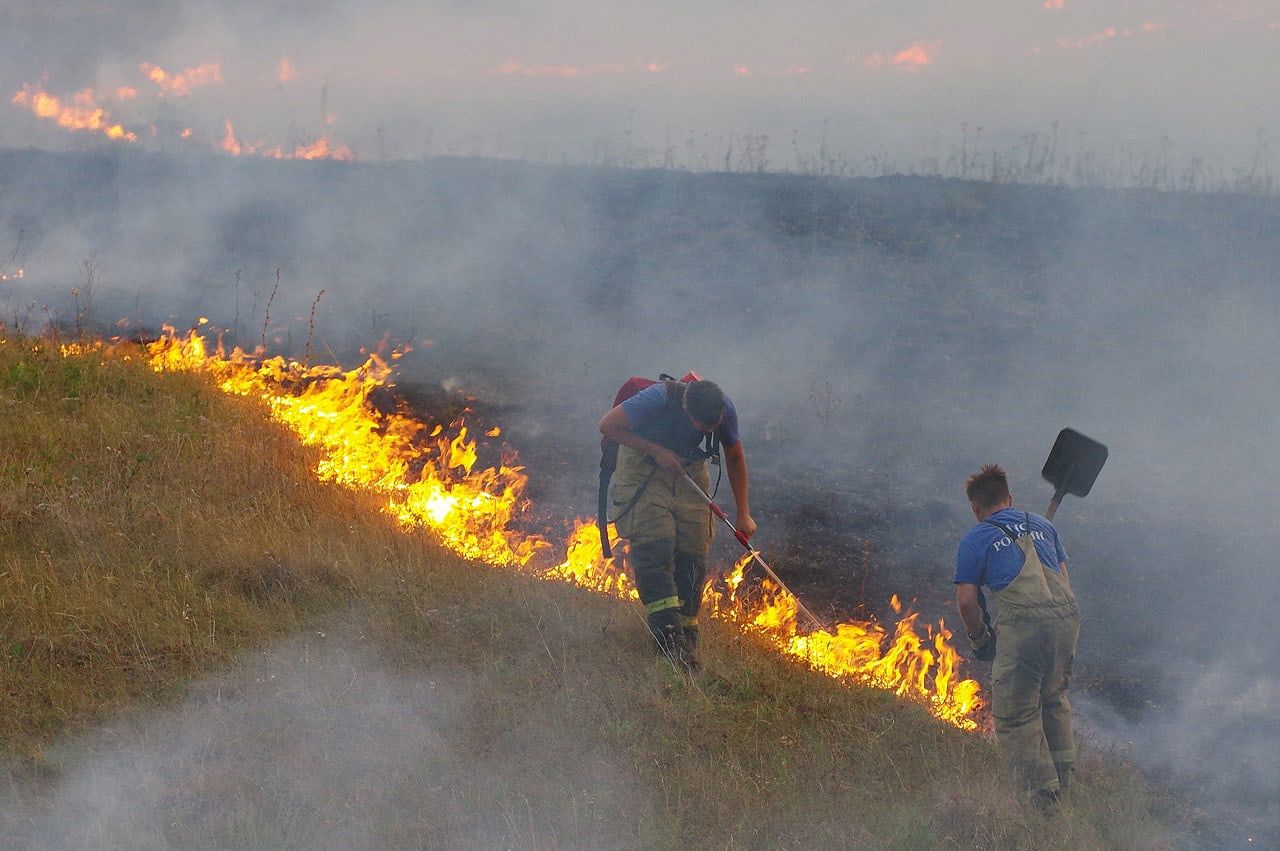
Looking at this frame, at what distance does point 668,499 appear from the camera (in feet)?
16.3

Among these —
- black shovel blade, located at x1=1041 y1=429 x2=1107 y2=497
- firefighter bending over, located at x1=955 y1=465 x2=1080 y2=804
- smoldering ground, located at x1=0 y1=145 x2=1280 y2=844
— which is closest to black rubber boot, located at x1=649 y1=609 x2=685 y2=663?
firefighter bending over, located at x1=955 y1=465 x2=1080 y2=804

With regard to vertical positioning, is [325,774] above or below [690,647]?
below

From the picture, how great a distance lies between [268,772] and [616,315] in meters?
9.13

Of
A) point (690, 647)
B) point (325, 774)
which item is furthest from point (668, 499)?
point (325, 774)

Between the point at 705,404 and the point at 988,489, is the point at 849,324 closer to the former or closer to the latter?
the point at 705,404

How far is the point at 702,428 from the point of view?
15.6 feet

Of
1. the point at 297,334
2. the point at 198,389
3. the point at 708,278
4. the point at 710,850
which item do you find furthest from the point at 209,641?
the point at 708,278

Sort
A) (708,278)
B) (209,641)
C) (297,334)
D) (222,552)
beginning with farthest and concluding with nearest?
(708,278) → (297,334) → (222,552) → (209,641)

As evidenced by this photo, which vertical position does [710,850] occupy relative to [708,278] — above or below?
below

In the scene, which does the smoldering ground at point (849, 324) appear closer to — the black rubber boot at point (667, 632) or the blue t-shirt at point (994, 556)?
the blue t-shirt at point (994, 556)

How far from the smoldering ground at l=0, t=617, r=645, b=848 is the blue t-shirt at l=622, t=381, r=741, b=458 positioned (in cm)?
139

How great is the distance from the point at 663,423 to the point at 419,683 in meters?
1.64

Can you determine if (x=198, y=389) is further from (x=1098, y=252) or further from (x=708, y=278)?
(x=1098, y=252)

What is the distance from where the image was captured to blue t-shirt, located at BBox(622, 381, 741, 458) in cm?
487
